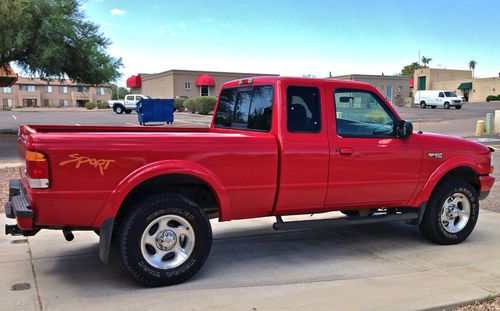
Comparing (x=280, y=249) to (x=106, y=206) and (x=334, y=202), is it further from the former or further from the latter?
(x=106, y=206)

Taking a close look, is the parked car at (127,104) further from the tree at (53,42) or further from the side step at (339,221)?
the side step at (339,221)

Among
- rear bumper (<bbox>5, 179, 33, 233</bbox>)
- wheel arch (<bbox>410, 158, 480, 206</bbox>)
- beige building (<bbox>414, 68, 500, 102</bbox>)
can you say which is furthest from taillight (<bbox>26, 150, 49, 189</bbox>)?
beige building (<bbox>414, 68, 500, 102</bbox>)

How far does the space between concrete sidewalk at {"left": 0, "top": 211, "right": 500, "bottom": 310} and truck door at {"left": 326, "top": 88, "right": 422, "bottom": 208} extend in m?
0.71

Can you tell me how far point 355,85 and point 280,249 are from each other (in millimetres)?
2059

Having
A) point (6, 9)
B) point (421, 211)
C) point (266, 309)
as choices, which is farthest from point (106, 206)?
point (6, 9)

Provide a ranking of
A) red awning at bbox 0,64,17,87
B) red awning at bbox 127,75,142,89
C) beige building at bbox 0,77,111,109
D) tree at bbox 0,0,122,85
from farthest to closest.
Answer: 1. beige building at bbox 0,77,111,109
2. red awning at bbox 127,75,142,89
3. red awning at bbox 0,64,17,87
4. tree at bbox 0,0,122,85

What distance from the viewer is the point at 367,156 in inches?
209

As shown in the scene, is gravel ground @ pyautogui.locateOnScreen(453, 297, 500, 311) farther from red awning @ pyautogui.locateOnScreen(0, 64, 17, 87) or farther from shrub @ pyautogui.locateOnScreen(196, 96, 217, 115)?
shrub @ pyautogui.locateOnScreen(196, 96, 217, 115)

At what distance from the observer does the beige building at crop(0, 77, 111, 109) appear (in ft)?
323

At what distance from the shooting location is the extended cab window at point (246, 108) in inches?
204

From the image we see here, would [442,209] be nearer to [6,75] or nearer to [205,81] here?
[6,75]

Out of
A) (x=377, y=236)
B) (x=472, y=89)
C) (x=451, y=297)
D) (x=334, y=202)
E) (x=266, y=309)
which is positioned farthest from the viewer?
(x=472, y=89)

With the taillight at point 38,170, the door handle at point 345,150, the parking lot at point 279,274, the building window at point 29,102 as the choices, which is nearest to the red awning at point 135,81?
the building window at point 29,102

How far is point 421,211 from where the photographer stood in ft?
19.0
